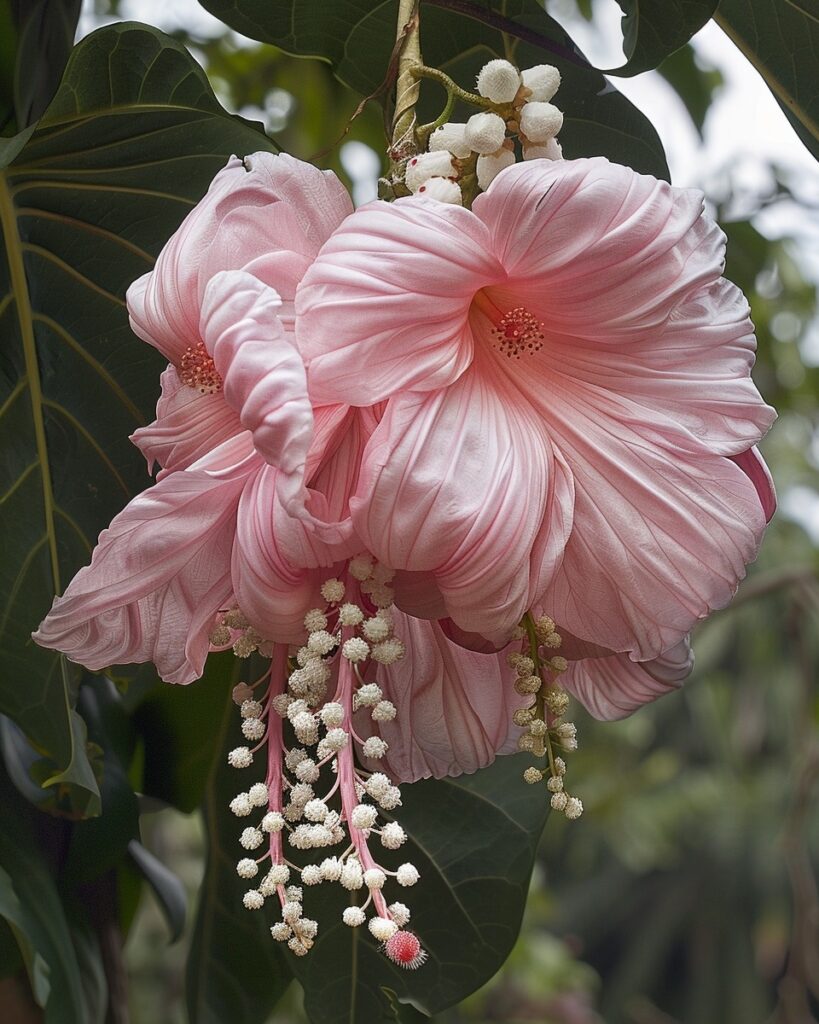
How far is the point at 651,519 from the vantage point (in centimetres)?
49

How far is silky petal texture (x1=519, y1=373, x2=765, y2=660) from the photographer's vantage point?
1.60 feet

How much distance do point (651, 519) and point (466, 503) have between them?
0.26ft

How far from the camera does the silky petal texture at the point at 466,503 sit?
454 mm

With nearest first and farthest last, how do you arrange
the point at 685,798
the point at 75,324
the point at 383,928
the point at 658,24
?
1. the point at 383,928
2. the point at 658,24
3. the point at 75,324
4. the point at 685,798

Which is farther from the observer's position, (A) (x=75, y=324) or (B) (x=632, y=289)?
(A) (x=75, y=324)

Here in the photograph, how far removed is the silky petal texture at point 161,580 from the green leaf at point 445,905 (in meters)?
0.35

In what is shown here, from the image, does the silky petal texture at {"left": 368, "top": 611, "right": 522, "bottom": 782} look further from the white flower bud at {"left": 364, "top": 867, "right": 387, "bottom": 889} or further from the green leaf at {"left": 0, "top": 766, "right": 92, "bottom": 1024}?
the green leaf at {"left": 0, "top": 766, "right": 92, "bottom": 1024}

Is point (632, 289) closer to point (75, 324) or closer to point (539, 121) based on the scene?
point (539, 121)

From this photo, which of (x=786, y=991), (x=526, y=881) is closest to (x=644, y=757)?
(x=786, y=991)

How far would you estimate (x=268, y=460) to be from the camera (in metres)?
0.44

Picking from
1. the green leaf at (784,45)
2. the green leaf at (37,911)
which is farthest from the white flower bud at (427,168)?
the green leaf at (37,911)

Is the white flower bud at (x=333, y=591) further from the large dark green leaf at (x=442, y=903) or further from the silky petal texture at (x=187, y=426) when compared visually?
the large dark green leaf at (x=442, y=903)

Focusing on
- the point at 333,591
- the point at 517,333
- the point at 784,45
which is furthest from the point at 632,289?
the point at 784,45

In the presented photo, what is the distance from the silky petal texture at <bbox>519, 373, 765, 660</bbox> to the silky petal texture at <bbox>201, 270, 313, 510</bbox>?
4.8 inches
